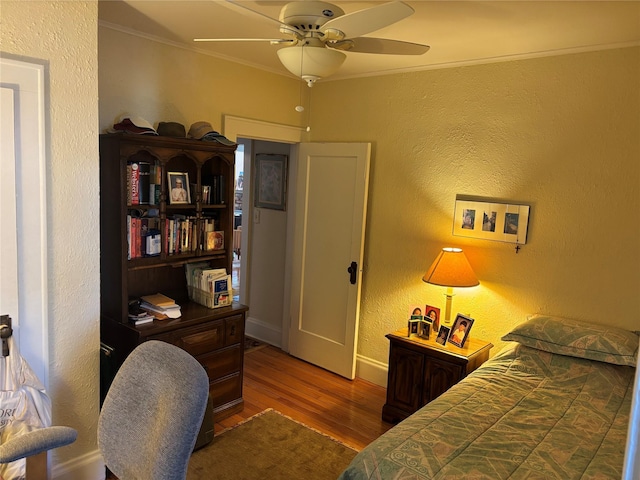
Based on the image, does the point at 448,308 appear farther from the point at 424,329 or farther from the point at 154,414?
the point at 154,414

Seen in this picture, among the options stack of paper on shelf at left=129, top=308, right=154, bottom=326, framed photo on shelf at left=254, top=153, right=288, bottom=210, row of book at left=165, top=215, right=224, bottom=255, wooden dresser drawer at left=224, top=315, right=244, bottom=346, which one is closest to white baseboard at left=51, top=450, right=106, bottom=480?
stack of paper on shelf at left=129, top=308, right=154, bottom=326

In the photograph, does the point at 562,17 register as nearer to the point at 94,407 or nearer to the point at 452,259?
the point at 452,259

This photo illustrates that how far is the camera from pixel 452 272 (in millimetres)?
3244

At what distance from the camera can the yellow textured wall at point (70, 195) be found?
86.4 inches

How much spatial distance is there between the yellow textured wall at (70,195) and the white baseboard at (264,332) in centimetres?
233

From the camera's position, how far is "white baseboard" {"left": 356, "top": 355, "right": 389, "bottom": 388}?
4.02 meters

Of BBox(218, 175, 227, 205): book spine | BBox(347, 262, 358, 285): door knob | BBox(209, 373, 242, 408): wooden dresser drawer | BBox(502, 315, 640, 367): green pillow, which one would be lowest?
BBox(209, 373, 242, 408): wooden dresser drawer

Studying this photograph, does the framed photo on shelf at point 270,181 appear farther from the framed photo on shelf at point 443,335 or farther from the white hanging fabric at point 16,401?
the white hanging fabric at point 16,401

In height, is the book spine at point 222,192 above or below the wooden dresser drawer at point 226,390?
above

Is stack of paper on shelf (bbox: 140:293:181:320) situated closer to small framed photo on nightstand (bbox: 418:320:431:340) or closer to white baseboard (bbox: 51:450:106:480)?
white baseboard (bbox: 51:450:106:480)

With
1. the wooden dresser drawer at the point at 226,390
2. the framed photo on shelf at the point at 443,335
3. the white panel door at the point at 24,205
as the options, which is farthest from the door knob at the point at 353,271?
the white panel door at the point at 24,205

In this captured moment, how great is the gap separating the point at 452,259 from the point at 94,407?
7.61ft

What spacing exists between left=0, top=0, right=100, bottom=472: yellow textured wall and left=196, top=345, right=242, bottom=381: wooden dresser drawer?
77 centimetres

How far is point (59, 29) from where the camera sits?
7.30 ft
